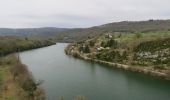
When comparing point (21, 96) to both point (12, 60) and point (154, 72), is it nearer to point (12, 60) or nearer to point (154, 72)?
point (12, 60)

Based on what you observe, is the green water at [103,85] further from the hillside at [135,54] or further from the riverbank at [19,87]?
the hillside at [135,54]

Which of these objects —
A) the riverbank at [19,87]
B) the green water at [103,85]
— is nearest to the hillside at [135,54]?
the green water at [103,85]

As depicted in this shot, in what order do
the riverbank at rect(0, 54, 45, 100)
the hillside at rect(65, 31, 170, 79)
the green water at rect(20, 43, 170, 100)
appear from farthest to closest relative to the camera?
the hillside at rect(65, 31, 170, 79) < the green water at rect(20, 43, 170, 100) < the riverbank at rect(0, 54, 45, 100)

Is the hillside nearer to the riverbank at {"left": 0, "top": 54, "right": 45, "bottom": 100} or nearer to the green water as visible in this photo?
the green water

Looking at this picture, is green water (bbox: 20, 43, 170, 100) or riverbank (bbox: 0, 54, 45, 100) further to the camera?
green water (bbox: 20, 43, 170, 100)

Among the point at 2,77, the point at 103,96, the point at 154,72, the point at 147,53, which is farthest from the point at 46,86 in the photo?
the point at 147,53

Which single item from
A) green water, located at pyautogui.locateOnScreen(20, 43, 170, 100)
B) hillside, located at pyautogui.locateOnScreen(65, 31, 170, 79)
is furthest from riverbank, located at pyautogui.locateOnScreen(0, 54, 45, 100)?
hillside, located at pyautogui.locateOnScreen(65, 31, 170, 79)

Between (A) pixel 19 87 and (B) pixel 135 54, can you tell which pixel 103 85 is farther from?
(B) pixel 135 54


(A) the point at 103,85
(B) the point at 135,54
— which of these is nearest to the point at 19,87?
(A) the point at 103,85
